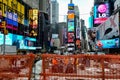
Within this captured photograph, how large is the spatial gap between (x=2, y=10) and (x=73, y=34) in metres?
113

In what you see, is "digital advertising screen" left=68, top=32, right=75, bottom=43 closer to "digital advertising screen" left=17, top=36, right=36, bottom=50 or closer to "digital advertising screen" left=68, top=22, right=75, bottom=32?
"digital advertising screen" left=68, top=22, right=75, bottom=32

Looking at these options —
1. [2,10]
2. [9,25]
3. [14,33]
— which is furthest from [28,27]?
[2,10]

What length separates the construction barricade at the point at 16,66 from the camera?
996 centimetres

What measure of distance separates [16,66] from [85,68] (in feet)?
7.72

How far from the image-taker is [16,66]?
10.6m

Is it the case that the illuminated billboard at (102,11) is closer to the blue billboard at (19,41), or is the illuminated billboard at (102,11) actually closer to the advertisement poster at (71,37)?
the blue billboard at (19,41)

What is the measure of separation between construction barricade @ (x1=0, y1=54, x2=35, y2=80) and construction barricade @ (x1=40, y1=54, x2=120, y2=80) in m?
0.45

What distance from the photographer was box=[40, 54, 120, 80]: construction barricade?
990 centimetres

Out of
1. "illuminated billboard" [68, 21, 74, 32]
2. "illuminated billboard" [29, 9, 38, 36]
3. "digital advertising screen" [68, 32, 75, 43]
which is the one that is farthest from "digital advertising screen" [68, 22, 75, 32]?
"illuminated billboard" [29, 9, 38, 36]

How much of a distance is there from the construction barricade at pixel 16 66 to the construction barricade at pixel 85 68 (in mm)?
452

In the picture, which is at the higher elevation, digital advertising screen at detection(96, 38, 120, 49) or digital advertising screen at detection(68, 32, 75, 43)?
digital advertising screen at detection(68, 32, 75, 43)

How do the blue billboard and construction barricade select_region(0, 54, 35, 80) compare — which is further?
the blue billboard

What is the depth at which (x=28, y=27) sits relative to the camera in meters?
76.2

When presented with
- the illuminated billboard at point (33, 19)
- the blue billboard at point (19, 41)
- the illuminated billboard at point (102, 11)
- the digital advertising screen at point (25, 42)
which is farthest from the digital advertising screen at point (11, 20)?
the illuminated billboard at point (102, 11)
